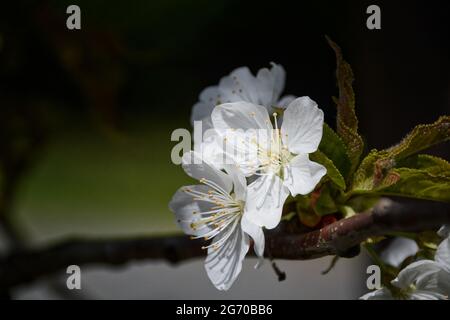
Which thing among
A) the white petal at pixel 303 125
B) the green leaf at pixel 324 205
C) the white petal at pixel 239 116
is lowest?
the green leaf at pixel 324 205

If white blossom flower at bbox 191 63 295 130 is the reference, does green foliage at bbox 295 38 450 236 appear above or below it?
below

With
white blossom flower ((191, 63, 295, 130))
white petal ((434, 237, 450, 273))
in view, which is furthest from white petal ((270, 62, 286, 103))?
white petal ((434, 237, 450, 273))

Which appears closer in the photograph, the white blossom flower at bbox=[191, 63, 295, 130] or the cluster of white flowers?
the cluster of white flowers

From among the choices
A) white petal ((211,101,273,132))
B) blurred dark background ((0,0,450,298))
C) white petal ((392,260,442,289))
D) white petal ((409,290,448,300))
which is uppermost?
blurred dark background ((0,0,450,298))

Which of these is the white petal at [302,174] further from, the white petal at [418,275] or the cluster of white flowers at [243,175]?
the white petal at [418,275]

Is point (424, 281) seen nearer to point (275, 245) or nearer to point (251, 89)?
point (275, 245)

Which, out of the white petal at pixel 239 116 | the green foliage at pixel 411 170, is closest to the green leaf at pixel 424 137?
the green foliage at pixel 411 170

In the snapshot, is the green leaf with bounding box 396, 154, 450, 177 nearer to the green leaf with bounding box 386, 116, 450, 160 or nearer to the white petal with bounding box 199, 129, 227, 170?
the green leaf with bounding box 386, 116, 450, 160
